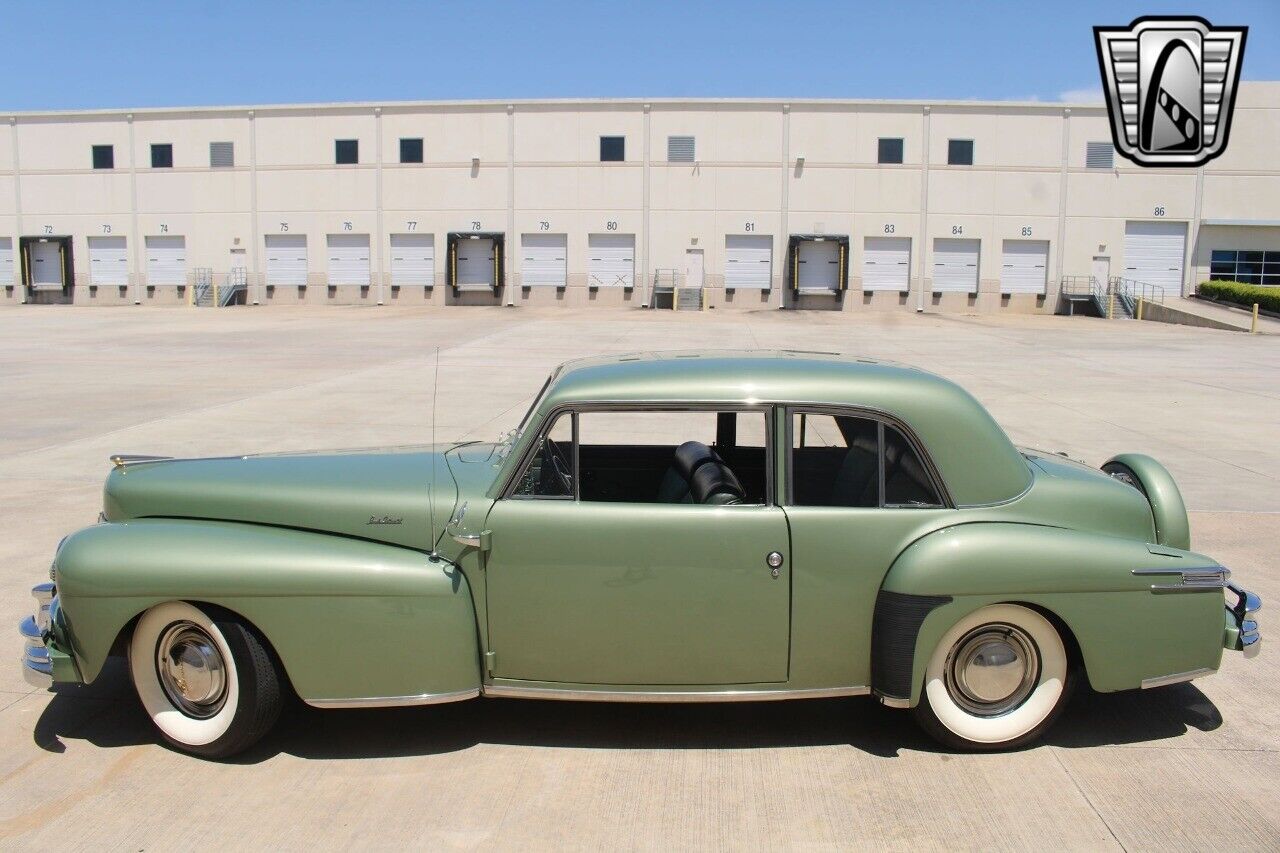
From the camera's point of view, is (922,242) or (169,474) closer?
(169,474)

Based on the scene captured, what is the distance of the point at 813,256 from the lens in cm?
4734

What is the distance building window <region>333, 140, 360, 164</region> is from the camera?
1906 inches

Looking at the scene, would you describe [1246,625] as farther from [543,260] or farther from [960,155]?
[960,155]

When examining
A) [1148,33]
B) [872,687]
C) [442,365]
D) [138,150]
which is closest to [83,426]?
[442,365]

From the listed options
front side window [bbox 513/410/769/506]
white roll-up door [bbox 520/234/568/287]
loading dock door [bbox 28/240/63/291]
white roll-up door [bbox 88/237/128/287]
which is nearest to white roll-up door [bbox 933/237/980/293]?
white roll-up door [bbox 520/234/568/287]

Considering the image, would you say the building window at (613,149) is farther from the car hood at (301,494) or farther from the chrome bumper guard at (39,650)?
the chrome bumper guard at (39,650)

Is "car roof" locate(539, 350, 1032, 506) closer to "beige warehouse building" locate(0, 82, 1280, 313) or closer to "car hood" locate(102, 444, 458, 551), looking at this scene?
"car hood" locate(102, 444, 458, 551)

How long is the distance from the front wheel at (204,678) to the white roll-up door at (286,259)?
47.8m

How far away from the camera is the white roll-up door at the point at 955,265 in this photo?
46.9 m

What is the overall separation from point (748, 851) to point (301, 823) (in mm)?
1514

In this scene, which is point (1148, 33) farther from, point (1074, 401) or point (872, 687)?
point (872, 687)

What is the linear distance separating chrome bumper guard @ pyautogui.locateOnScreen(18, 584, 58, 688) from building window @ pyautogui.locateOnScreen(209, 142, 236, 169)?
162ft

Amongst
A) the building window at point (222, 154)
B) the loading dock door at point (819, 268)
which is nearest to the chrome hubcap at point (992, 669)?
the loading dock door at point (819, 268)

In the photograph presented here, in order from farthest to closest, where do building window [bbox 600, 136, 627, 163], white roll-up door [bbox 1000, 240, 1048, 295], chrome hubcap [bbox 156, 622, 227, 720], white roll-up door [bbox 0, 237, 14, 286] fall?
white roll-up door [bbox 0, 237, 14, 286]
building window [bbox 600, 136, 627, 163]
white roll-up door [bbox 1000, 240, 1048, 295]
chrome hubcap [bbox 156, 622, 227, 720]
